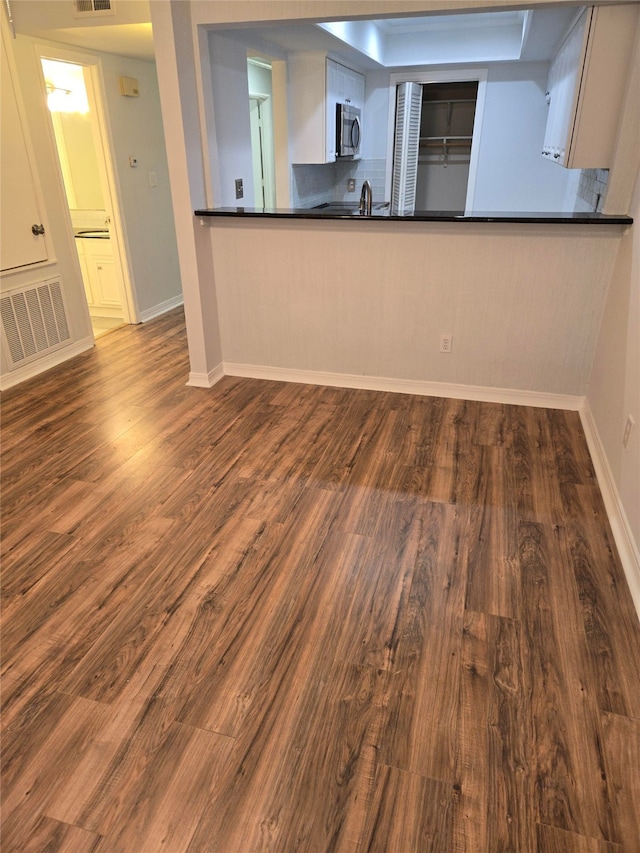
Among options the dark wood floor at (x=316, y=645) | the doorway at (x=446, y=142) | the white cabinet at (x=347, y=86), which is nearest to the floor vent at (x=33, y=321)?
the dark wood floor at (x=316, y=645)

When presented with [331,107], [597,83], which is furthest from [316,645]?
[331,107]

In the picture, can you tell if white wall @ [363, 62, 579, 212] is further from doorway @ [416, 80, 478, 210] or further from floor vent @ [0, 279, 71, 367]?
floor vent @ [0, 279, 71, 367]

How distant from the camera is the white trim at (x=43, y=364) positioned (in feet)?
12.7

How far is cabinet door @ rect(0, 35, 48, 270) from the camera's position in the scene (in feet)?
11.7

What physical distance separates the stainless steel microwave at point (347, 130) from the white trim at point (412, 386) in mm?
2369

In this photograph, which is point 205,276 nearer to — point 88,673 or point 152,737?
point 88,673

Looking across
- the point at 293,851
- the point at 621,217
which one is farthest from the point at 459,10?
the point at 293,851

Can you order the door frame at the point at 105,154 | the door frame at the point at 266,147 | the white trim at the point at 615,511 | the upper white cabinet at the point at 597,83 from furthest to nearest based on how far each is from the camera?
the door frame at the point at 266,147, the door frame at the point at 105,154, the upper white cabinet at the point at 597,83, the white trim at the point at 615,511

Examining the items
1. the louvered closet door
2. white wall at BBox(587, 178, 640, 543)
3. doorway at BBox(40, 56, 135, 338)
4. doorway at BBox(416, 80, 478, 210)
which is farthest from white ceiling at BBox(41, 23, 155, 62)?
doorway at BBox(416, 80, 478, 210)

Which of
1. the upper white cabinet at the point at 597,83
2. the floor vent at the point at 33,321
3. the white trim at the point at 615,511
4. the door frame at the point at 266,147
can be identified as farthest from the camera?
the door frame at the point at 266,147

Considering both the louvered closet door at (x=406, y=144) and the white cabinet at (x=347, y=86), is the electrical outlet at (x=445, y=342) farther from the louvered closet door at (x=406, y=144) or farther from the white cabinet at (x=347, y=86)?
the louvered closet door at (x=406, y=144)

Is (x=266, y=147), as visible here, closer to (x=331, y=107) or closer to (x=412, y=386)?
(x=331, y=107)

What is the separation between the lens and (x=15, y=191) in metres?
3.71

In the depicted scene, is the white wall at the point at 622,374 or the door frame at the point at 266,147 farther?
the door frame at the point at 266,147
